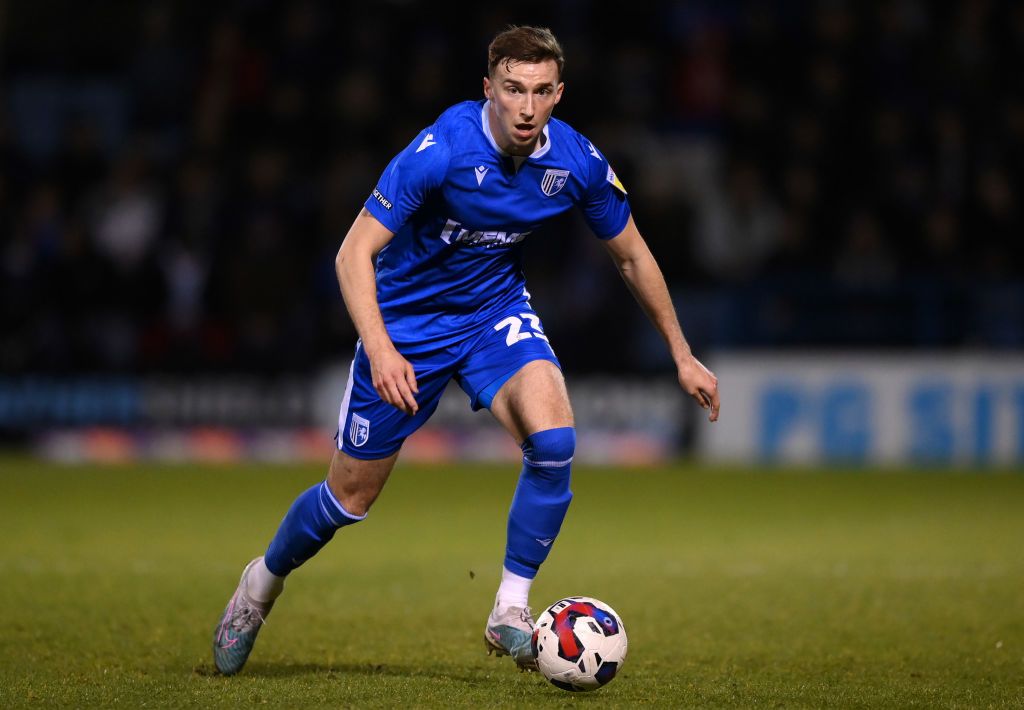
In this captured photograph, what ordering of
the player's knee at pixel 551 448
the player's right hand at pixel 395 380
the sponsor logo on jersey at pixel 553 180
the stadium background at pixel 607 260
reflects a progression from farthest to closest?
the stadium background at pixel 607 260, the sponsor logo on jersey at pixel 553 180, the player's knee at pixel 551 448, the player's right hand at pixel 395 380

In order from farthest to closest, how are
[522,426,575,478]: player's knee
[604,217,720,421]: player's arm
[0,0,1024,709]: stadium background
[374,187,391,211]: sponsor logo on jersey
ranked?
1. [0,0,1024,709]: stadium background
2. [604,217,720,421]: player's arm
3. [522,426,575,478]: player's knee
4. [374,187,391,211]: sponsor logo on jersey

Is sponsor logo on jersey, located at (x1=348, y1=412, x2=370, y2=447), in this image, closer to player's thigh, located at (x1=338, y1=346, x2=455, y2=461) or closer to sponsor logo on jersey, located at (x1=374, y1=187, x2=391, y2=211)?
player's thigh, located at (x1=338, y1=346, x2=455, y2=461)

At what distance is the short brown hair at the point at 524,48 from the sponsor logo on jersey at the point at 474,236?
1.69ft

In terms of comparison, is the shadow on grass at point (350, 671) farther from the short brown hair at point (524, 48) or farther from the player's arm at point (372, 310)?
the short brown hair at point (524, 48)

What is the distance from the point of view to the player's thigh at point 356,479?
5.31 m

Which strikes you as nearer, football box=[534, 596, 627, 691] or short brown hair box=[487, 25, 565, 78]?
football box=[534, 596, 627, 691]

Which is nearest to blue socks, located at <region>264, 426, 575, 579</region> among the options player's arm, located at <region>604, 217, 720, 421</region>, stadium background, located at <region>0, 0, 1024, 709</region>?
player's arm, located at <region>604, 217, 720, 421</region>

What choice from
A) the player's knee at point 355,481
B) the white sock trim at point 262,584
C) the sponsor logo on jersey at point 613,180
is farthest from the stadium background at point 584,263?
the sponsor logo on jersey at point 613,180

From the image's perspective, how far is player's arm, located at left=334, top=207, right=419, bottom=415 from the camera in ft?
15.4

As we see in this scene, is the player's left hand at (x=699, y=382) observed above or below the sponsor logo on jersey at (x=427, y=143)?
below

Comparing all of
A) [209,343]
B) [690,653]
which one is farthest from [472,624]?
[209,343]

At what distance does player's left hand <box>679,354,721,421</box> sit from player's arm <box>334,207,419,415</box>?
37.6 inches

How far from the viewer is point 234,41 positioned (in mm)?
15445

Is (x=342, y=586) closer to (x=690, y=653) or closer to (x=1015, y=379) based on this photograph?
(x=690, y=653)
